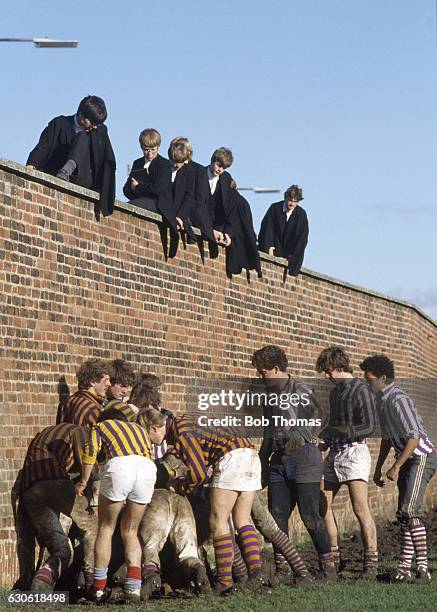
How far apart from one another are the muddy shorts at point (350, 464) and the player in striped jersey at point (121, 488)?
7.77ft

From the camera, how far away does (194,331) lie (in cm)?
1445

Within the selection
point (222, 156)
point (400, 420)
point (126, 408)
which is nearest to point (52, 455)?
point (126, 408)

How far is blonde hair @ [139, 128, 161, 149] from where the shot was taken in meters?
13.6

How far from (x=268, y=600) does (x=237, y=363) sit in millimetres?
5986

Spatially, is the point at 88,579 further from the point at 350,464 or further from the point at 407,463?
the point at 407,463

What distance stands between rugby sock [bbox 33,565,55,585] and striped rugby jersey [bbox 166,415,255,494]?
126 centimetres

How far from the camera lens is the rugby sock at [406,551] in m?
11.4

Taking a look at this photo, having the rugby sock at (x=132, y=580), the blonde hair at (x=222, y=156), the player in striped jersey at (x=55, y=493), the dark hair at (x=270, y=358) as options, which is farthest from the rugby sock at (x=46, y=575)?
the blonde hair at (x=222, y=156)

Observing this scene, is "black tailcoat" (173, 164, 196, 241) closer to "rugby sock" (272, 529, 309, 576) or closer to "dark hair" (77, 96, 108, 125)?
"dark hair" (77, 96, 108, 125)

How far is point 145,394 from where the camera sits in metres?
10.8

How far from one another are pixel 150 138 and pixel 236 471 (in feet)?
14.2

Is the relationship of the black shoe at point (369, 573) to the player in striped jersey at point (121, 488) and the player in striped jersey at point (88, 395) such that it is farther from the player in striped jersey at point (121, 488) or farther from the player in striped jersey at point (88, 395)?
the player in striped jersey at point (88, 395)

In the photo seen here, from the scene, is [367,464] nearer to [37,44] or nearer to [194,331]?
[194,331]

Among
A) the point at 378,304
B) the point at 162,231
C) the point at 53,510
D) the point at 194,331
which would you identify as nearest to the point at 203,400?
the point at 194,331
